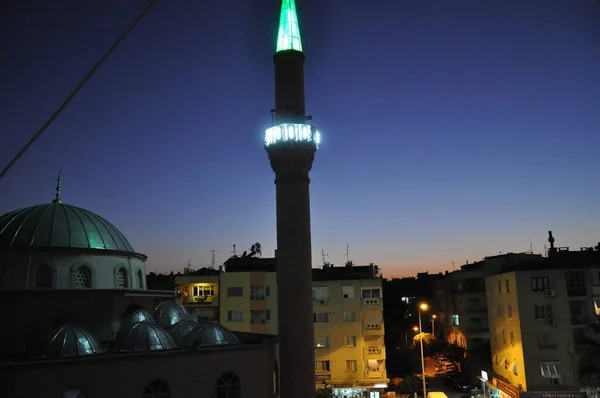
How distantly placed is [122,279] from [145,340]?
5.66 m

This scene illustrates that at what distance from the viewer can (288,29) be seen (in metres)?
25.9

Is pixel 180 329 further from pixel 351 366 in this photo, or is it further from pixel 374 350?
pixel 374 350

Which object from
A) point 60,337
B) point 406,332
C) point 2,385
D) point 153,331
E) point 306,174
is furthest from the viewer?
point 406,332

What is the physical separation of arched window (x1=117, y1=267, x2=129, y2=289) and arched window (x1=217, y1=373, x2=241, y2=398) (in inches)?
255

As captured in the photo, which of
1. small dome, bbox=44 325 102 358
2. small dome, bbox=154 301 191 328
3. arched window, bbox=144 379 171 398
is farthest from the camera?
small dome, bbox=154 301 191 328

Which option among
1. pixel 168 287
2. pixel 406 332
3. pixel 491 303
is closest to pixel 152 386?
pixel 491 303

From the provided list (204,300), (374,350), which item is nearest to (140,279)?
(204,300)

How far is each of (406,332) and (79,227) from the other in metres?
52.9

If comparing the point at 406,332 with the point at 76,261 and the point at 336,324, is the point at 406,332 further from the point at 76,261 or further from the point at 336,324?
the point at 76,261

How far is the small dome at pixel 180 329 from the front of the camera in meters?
18.3

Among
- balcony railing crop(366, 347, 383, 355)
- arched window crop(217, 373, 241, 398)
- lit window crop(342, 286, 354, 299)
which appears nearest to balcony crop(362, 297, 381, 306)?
lit window crop(342, 286, 354, 299)

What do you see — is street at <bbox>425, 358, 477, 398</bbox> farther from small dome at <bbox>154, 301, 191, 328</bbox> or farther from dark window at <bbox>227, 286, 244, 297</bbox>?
small dome at <bbox>154, 301, 191, 328</bbox>

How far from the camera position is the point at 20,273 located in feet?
61.5

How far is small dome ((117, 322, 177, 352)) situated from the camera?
16089 millimetres
